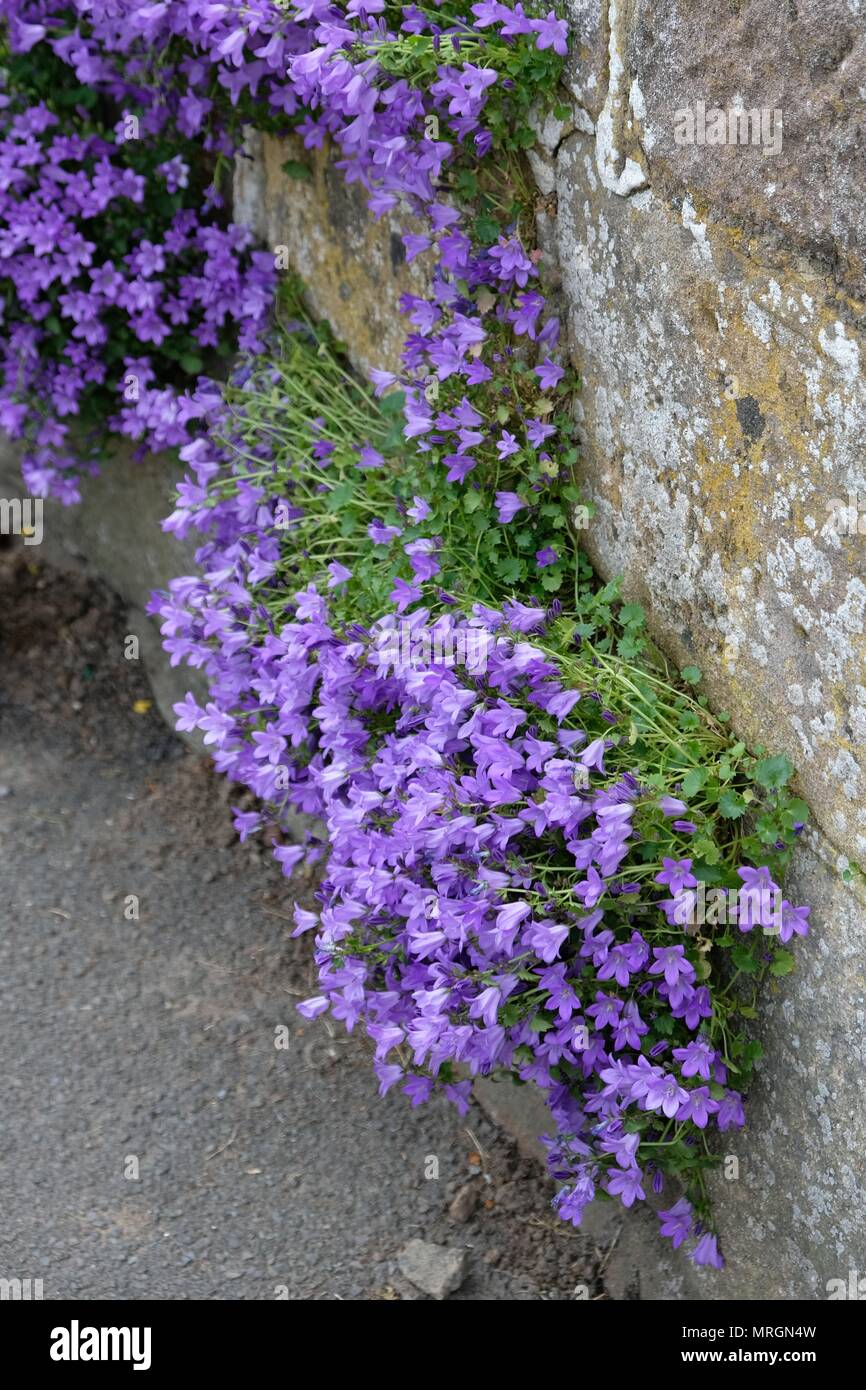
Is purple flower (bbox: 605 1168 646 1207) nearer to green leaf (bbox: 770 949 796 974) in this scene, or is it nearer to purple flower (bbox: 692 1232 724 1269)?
purple flower (bbox: 692 1232 724 1269)

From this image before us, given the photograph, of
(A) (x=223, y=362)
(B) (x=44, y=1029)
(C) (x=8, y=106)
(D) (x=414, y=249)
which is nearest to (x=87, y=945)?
(B) (x=44, y=1029)

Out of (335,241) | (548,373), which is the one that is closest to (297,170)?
(335,241)

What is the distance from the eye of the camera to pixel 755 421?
7.63 feet

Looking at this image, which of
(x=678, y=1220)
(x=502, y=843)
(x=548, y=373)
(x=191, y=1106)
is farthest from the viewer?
(x=191, y=1106)

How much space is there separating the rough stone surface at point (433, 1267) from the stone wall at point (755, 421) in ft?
1.32

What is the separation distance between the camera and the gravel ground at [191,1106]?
2973 mm

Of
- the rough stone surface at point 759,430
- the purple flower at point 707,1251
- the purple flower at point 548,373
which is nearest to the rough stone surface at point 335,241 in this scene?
the purple flower at point 548,373

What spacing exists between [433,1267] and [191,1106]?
74 cm

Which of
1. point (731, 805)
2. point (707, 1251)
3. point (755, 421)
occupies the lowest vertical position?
point (707, 1251)

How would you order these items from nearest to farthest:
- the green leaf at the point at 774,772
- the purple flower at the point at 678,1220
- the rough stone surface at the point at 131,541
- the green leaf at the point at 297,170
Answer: the green leaf at the point at 774,772 → the purple flower at the point at 678,1220 → the green leaf at the point at 297,170 → the rough stone surface at the point at 131,541

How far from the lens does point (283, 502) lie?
3389 mm

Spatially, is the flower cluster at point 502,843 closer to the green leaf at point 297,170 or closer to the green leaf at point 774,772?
the green leaf at point 774,772

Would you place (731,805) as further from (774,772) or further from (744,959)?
(744,959)

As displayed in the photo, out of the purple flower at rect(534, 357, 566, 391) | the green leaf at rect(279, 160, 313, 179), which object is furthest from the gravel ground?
the green leaf at rect(279, 160, 313, 179)
